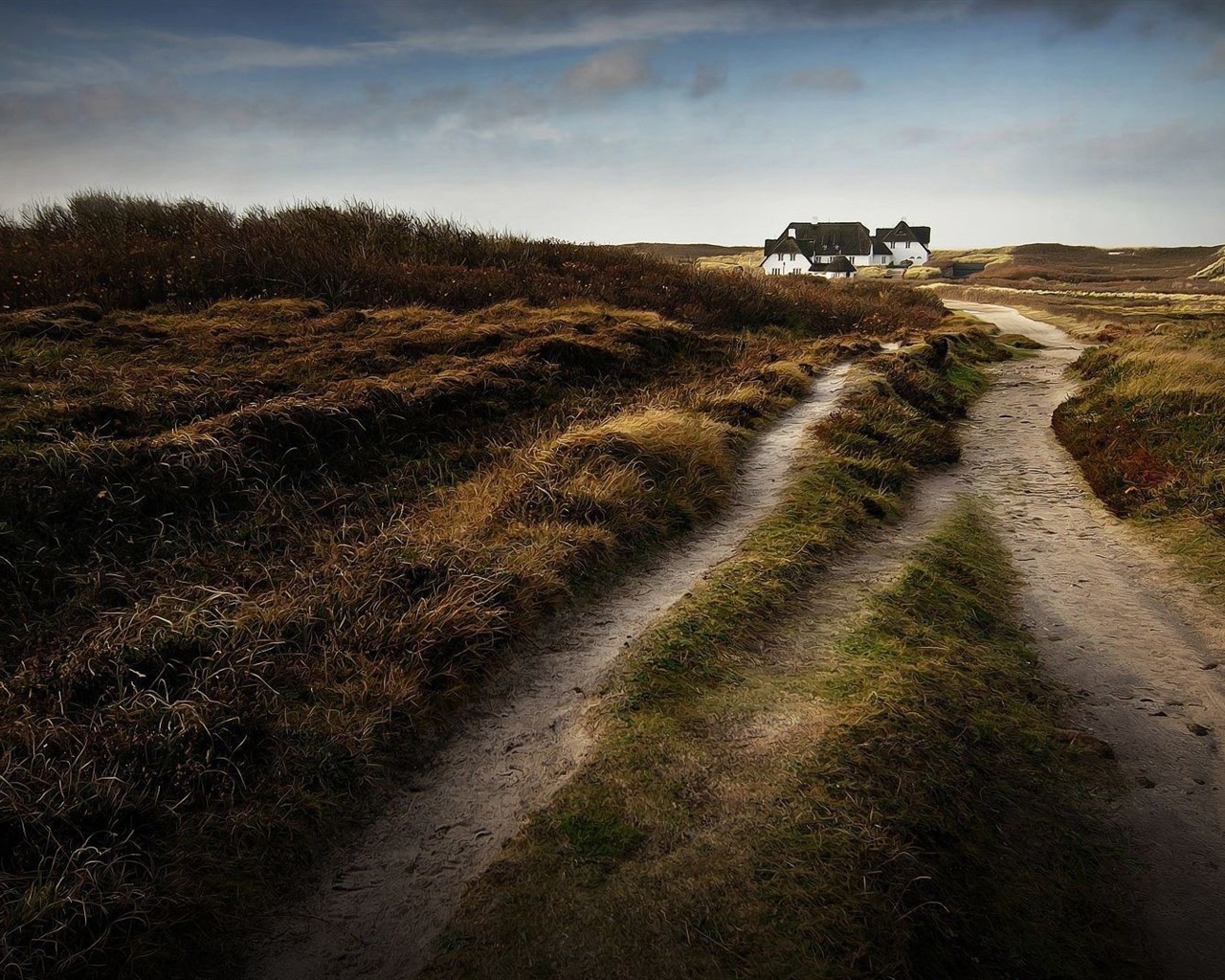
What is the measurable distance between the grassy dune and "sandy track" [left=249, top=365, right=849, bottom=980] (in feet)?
0.86

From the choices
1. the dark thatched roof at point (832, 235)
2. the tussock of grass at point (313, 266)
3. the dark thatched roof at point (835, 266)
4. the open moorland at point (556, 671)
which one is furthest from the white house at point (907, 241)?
the open moorland at point (556, 671)

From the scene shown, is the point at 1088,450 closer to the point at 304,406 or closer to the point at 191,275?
the point at 304,406

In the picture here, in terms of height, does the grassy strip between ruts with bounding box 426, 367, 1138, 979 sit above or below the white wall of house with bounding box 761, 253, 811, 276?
below

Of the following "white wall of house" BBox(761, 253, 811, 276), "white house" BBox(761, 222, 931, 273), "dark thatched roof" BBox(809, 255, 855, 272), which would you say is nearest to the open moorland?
"white house" BBox(761, 222, 931, 273)

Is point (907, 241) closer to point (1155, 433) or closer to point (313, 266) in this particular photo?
point (1155, 433)

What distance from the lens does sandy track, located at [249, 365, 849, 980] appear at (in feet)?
10.3

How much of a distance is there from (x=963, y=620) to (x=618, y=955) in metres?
4.69

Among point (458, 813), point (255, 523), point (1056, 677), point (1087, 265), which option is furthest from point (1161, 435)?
point (1087, 265)

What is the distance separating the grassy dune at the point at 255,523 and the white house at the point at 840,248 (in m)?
60.0

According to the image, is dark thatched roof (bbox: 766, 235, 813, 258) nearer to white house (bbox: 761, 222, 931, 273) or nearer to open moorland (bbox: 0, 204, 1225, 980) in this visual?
white house (bbox: 761, 222, 931, 273)

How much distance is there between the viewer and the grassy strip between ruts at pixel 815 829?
309 centimetres

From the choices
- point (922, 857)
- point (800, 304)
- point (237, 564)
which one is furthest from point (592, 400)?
point (800, 304)

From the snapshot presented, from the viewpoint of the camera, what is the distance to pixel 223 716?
4027 millimetres

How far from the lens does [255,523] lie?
6578 millimetres
